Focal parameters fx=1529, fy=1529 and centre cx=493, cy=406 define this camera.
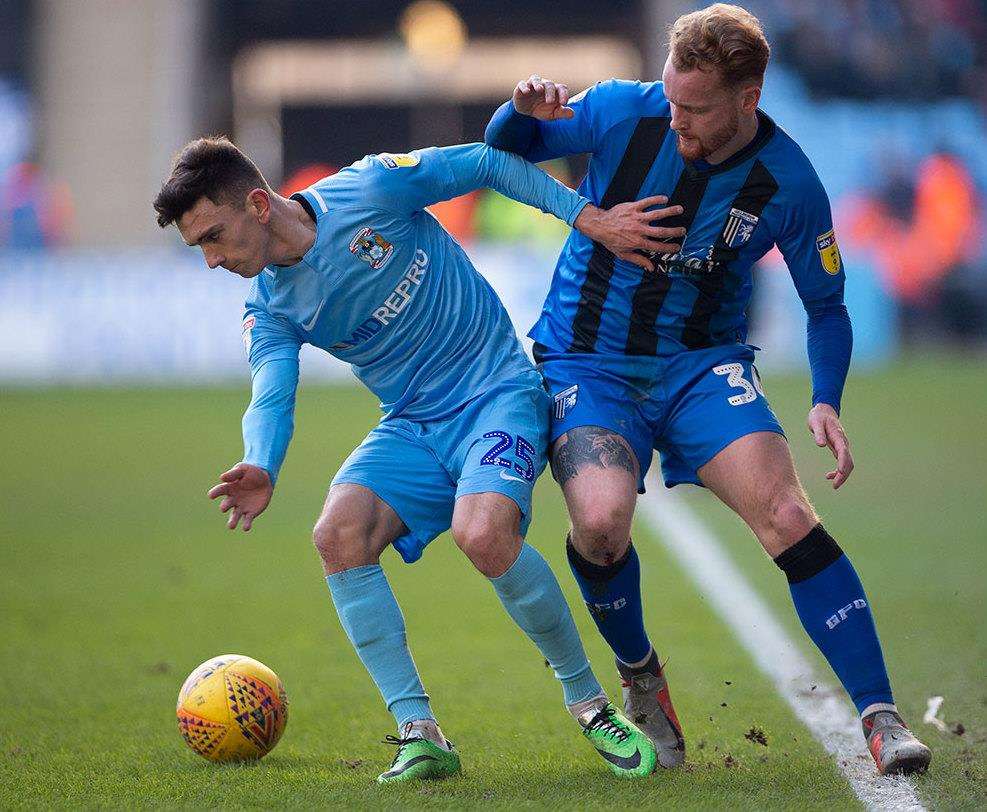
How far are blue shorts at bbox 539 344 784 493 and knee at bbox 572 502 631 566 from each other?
222 mm

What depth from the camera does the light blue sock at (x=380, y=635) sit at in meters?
4.62

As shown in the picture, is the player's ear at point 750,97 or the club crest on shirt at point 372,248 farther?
the club crest on shirt at point 372,248

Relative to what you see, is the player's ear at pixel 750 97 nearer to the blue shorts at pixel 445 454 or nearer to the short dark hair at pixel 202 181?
the blue shorts at pixel 445 454

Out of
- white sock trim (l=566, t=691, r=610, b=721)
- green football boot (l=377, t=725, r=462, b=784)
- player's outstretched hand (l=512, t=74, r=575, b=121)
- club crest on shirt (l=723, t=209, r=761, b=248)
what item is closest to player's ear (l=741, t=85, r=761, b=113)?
club crest on shirt (l=723, t=209, r=761, b=248)

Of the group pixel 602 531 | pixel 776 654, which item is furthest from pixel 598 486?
pixel 776 654

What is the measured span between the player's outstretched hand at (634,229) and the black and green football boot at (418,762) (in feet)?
5.26

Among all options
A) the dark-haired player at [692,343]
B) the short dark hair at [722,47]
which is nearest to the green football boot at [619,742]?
the dark-haired player at [692,343]

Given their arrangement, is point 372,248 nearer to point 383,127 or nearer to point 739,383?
point 739,383

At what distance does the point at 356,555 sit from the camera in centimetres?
462

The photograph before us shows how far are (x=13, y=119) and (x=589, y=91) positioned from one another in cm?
2238

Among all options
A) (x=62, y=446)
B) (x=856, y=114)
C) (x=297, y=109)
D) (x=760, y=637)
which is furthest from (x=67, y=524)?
(x=297, y=109)

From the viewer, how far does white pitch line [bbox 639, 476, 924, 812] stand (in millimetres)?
4349

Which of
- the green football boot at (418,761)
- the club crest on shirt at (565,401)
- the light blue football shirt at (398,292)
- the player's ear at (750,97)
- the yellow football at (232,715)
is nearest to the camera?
the green football boot at (418,761)

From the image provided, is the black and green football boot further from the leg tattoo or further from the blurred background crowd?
the blurred background crowd
